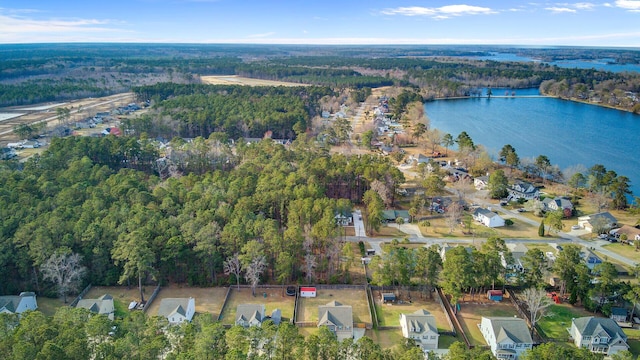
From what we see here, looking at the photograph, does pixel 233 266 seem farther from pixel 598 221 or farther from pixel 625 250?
pixel 625 250

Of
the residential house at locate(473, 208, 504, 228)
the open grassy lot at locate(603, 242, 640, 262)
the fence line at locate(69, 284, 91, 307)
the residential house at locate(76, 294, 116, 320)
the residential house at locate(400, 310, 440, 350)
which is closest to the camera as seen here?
the residential house at locate(400, 310, 440, 350)

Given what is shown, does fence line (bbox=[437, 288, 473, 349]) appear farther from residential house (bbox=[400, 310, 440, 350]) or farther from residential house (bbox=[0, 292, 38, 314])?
residential house (bbox=[0, 292, 38, 314])

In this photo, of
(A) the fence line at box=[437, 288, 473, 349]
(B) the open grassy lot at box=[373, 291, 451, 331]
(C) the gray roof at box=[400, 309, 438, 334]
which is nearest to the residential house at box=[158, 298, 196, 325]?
(B) the open grassy lot at box=[373, 291, 451, 331]

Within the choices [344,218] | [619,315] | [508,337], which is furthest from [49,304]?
[619,315]

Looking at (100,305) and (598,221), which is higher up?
(598,221)

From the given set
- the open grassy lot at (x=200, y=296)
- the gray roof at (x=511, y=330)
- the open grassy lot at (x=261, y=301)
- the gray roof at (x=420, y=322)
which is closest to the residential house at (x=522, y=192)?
the gray roof at (x=511, y=330)

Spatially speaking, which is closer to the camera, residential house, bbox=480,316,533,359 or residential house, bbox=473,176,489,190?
residential house, bbox=480,316,533,359

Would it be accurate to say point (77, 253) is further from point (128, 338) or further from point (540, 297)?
point (540, 297)
